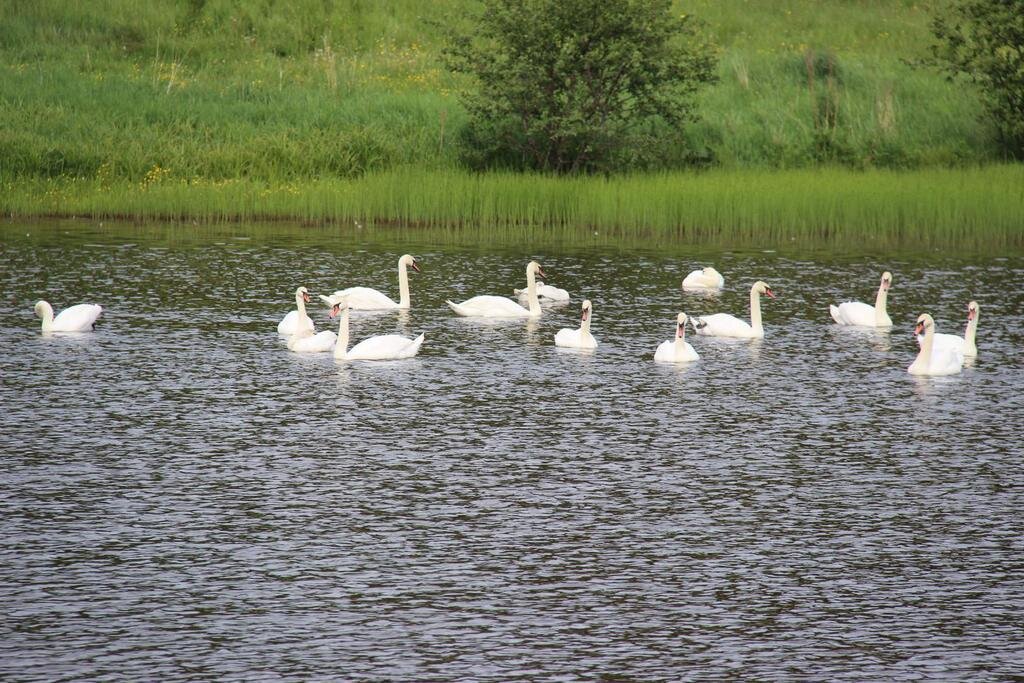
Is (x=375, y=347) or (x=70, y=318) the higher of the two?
(x=70, y=318)

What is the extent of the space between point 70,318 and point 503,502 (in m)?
9.12

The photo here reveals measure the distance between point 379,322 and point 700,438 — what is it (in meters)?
7.92

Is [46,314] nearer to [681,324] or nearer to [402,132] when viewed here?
[681,324]

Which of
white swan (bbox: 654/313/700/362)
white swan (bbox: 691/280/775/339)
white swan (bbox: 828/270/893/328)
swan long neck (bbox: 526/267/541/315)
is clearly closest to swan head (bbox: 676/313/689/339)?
white swan (bbox: 654/313/700/362)

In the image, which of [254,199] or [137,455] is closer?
[137,455]

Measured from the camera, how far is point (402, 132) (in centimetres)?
3859

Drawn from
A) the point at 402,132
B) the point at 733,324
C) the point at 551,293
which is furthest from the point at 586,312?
the point at 402,132

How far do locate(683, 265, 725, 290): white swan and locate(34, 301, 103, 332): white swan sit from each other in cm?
897

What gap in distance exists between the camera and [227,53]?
4819 cm

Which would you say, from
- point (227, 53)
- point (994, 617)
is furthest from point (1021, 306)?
point (227, 53)

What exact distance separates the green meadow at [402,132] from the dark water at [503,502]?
9.92 metres

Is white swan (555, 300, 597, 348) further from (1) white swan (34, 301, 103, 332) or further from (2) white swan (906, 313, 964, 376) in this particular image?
(1) white swan (34, 301, 103, 332)

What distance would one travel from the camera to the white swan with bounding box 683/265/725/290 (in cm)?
2386

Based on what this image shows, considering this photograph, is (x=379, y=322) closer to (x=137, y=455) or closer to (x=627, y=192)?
(x=137, y=455)
